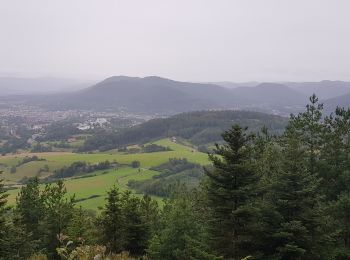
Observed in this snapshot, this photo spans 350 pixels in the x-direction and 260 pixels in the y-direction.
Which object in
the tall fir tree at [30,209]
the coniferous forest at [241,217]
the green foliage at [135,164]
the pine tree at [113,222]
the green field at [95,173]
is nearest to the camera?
the coniferous forest at [241,217]

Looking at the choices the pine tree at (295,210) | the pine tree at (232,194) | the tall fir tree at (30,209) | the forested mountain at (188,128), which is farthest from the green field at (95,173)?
the pine tree at (295,210)

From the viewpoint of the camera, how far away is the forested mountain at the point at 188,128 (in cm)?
15088

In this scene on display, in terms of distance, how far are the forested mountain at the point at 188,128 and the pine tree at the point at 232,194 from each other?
129m

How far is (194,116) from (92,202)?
115 metres

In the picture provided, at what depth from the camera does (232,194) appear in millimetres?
16438

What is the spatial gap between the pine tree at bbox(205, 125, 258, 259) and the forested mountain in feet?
425

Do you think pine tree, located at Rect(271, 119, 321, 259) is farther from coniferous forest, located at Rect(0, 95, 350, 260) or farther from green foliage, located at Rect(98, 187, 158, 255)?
green foliage, located at Rect(98, 187, 158, 255)

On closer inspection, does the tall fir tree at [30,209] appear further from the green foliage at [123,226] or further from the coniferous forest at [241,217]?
the green foliage at [123,226]

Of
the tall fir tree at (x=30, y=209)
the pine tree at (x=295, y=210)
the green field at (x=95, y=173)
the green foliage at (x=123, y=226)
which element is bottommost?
the green field at (x=95, y=173)

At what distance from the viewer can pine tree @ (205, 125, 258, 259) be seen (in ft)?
54.3

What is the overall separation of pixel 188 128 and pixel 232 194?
147253 mm

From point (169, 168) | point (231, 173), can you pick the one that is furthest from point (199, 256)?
point (169, 168)

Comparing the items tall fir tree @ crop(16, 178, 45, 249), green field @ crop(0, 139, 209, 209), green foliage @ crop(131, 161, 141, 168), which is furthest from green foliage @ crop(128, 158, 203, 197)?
tall fir tree @ crop(16, 178, 45, 249)

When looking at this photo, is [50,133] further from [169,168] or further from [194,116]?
[169,168]
